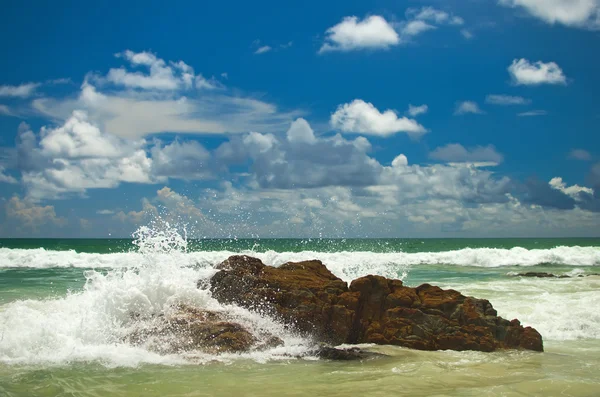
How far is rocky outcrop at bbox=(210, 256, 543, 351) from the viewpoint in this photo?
905cm

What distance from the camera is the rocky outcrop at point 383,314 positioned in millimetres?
9047

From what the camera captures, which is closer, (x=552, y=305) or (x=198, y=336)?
(x=198, y=336)

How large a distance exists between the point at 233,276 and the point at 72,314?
3.07 m

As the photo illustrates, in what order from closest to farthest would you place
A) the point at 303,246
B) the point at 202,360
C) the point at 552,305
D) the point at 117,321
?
the point at 202,360, the point at 117,321, the point at 552,305, the point at 303,246

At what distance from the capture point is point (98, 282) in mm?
10477

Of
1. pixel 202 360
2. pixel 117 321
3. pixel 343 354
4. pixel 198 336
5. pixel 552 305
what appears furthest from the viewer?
pixel 552 305

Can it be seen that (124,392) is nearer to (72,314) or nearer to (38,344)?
(38,344)

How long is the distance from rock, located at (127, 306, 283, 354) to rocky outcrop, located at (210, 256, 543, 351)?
0.76 meters

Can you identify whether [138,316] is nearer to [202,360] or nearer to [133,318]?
[133,318]

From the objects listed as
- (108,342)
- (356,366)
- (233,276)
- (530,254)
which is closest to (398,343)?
(356,366)

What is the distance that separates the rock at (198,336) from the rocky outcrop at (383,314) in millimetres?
763

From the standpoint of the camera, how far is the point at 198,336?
27.8ft

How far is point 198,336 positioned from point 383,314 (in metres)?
3.30

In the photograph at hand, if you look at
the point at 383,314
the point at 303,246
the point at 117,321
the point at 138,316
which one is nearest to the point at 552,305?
the point at 383,314
